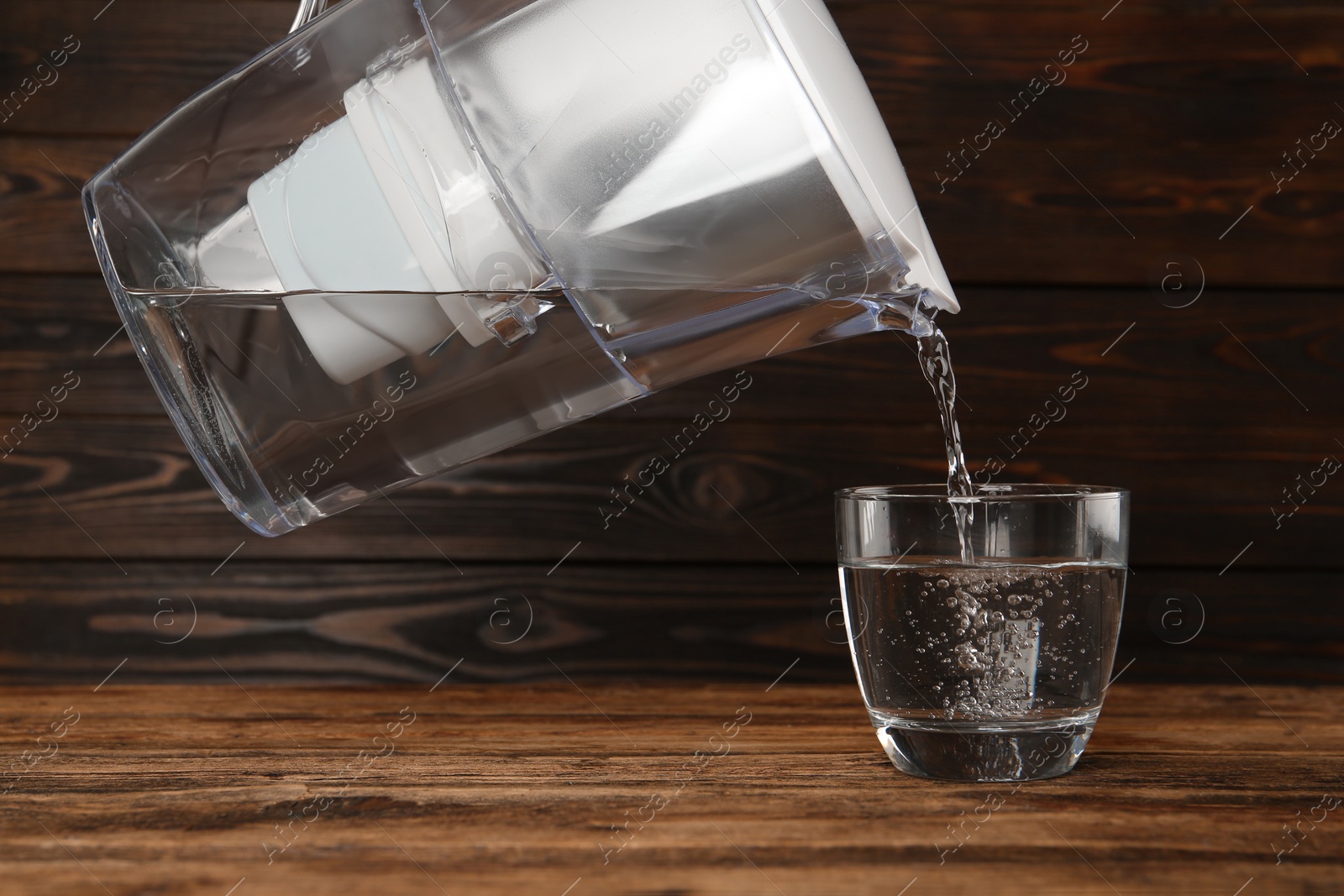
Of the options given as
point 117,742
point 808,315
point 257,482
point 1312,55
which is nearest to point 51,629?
point 117,742

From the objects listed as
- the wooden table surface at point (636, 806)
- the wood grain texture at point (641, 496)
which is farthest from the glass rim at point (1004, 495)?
the wood grain texture at point (641, 496)

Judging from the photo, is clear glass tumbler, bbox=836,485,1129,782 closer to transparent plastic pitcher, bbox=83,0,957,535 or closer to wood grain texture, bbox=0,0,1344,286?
transparent plastic pitcher, bbox=83,0,957,535

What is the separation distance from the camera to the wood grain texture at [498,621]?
818 mm

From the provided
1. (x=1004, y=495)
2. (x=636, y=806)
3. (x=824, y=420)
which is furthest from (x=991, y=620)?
(x=824, y=420)

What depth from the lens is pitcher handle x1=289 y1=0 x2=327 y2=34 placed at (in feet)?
1.70

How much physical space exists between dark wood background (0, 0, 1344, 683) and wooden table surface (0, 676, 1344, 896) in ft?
0.47

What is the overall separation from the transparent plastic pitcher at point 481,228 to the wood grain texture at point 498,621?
0.29 m

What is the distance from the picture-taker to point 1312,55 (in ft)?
2.66

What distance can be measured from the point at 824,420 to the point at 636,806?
1.33 ft

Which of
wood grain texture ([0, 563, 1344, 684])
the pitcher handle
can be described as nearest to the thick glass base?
wood grain texture ([0, 563, 1344, 684])

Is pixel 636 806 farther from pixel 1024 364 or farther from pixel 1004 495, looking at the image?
pixel 1024 364

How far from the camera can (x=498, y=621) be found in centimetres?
82

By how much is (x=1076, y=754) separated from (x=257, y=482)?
1.34 ft

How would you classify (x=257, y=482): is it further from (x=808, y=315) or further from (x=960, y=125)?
(x=960, y=125)
